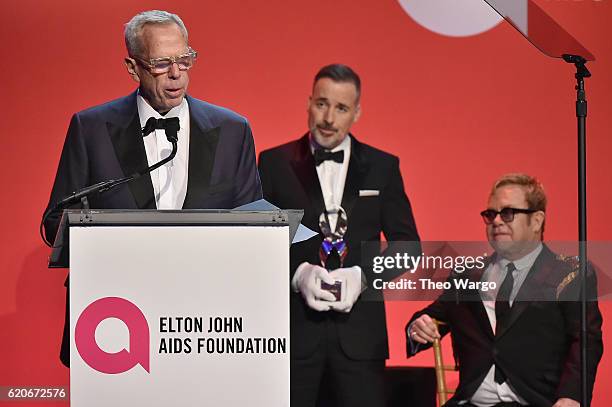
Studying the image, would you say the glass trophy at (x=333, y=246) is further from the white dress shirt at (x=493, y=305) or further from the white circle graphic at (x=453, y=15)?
the white circle graphic at (x=453, y=15)

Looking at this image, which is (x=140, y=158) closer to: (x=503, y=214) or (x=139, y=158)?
(x=139, y=158)

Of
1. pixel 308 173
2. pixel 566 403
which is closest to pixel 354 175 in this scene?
pixel 308 173

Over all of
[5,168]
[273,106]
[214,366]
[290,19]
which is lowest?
[214,366]

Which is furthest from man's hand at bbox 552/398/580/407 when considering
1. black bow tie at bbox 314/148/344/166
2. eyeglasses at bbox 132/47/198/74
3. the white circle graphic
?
eyeglasses at bbox 132/47/198/74

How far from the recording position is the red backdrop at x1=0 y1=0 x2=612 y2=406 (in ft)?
14.9

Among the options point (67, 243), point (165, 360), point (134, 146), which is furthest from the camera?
point (134, 146)

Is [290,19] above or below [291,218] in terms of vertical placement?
above

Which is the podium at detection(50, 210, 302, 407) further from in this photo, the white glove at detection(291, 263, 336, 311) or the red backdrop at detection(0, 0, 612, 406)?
the red backdrop at detection(0, 0, 612, 406)

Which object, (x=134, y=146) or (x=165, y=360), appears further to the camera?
(x=134, y=146)

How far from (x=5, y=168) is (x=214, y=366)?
230 cm

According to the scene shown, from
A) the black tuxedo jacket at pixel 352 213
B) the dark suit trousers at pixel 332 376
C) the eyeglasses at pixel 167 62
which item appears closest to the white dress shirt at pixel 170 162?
the eyeglasses at pixel 167 62

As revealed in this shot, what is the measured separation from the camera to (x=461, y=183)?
4535mm

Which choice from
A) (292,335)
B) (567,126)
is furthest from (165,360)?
(567,126)

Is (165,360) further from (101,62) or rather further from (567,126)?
(567,126)
